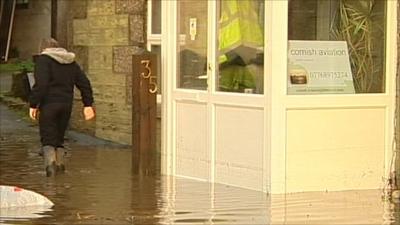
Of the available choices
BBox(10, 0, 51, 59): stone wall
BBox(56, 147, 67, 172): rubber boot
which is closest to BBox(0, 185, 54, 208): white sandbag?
BBox(56, 147, 67, 172): rubber boot

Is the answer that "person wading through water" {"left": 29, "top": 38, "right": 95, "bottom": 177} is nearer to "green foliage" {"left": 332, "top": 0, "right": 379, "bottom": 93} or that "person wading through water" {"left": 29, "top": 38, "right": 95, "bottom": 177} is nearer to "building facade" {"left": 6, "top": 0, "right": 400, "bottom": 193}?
"building facade" {"left": 6, "top": 0, "right": 400, "bottom": 193}

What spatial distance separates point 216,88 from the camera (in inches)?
505

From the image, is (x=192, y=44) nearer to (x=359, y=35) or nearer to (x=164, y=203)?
(x=359, y=35)

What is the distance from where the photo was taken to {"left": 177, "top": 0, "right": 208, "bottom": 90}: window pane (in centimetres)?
1312

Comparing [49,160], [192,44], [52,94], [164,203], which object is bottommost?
[164,203]

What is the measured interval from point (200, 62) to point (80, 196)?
94.5 inches

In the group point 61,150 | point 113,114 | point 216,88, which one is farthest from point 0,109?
point 216,88

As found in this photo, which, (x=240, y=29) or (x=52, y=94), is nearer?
(x=240, y=29)

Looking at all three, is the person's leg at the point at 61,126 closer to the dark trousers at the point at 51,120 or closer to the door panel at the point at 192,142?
the dark trousers at the point at 51,120

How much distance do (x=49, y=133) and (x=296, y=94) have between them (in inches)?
130

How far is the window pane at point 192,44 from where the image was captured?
13117mm

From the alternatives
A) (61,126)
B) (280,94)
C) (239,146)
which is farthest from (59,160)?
(280,94)

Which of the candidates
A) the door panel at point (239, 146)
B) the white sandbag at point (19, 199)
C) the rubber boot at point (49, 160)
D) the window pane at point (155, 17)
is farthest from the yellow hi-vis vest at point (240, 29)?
the window pane at point (155, 17)

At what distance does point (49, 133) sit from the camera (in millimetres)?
13531
